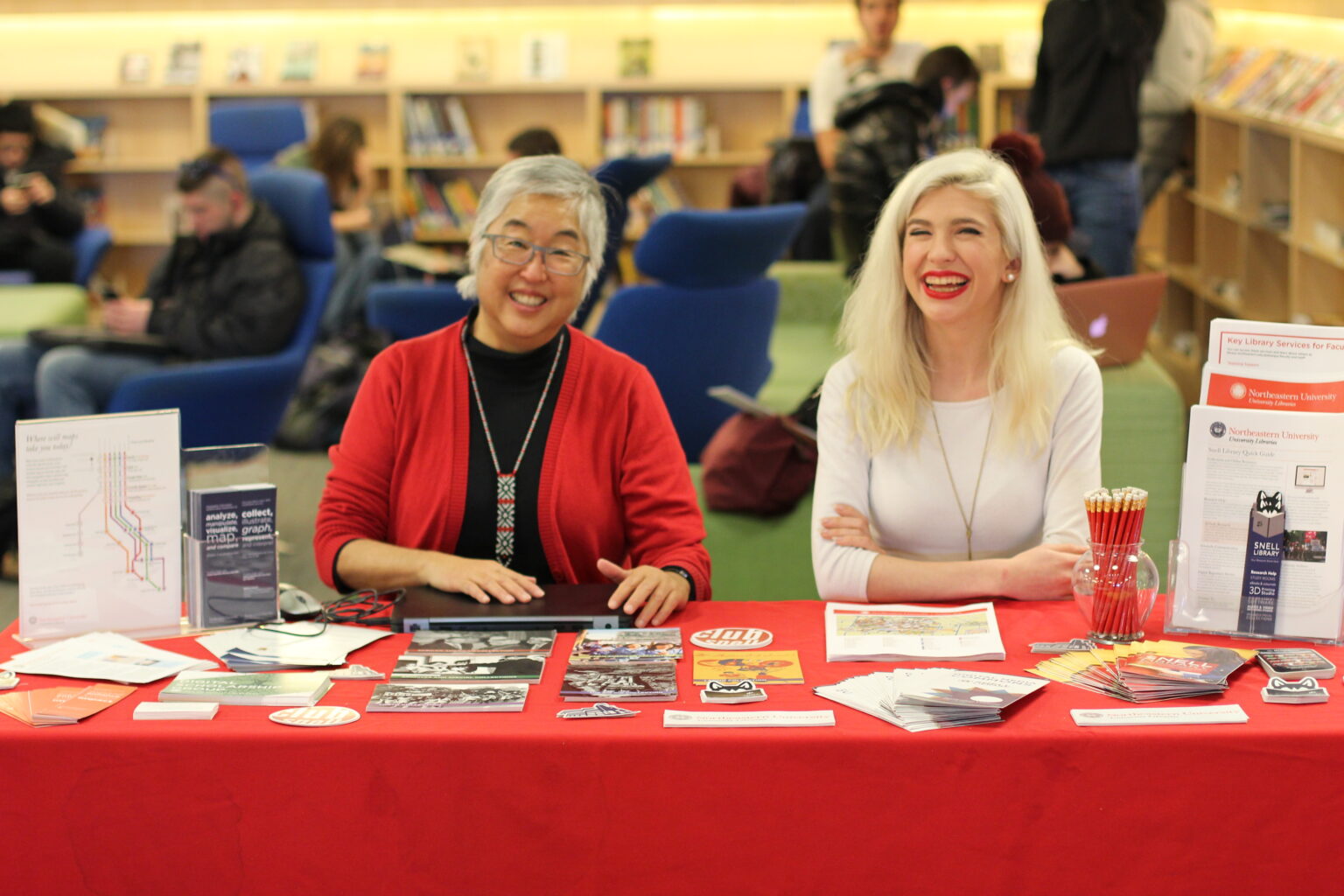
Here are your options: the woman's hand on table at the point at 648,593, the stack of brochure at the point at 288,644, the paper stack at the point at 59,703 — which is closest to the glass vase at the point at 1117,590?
the woman's hand on table at the point at 648,593

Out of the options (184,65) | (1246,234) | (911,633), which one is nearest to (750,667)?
(911,633)

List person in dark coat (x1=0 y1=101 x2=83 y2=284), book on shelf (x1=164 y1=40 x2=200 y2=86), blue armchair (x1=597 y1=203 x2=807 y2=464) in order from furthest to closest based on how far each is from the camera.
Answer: book on shelf (x1=164 y1=40 x2=200 y2=86) < person in dark coat (x1=0 y1=101 x2=83 y2=284) < blue armchair (x1=597 y1=203 x2=807 y2=464)

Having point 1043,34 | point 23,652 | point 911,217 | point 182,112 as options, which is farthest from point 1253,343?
point 182,112

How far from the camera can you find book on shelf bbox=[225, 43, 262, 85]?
773 cm

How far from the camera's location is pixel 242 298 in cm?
433

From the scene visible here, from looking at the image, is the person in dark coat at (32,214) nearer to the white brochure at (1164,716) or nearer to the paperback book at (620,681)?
the paperback book at (620,681)

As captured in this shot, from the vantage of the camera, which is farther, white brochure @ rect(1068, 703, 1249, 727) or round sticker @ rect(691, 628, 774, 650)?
round sticker @ rect(691, 628, 774, 650)

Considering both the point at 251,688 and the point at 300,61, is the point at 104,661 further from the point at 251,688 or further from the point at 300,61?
the point at 300,61

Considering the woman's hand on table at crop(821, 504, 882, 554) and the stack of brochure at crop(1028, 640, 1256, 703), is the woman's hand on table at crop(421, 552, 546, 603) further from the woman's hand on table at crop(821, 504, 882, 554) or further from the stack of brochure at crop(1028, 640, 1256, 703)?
the stack of brochure at crop(1028, 640, 1256, 703)

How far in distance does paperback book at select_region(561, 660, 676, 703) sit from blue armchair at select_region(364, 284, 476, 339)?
2.75 m

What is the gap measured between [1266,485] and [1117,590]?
0.78 ft

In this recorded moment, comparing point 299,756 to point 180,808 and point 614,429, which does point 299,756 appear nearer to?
point 180,808

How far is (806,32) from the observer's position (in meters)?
7.56

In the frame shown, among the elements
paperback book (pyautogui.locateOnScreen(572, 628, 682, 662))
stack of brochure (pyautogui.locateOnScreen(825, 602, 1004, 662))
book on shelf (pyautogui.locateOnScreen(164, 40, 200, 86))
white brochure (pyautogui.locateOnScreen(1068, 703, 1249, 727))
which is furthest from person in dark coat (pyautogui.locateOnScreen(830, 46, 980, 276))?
book on shelf (pyautogui.locateOnScreen(164, 40, 200, 86))
